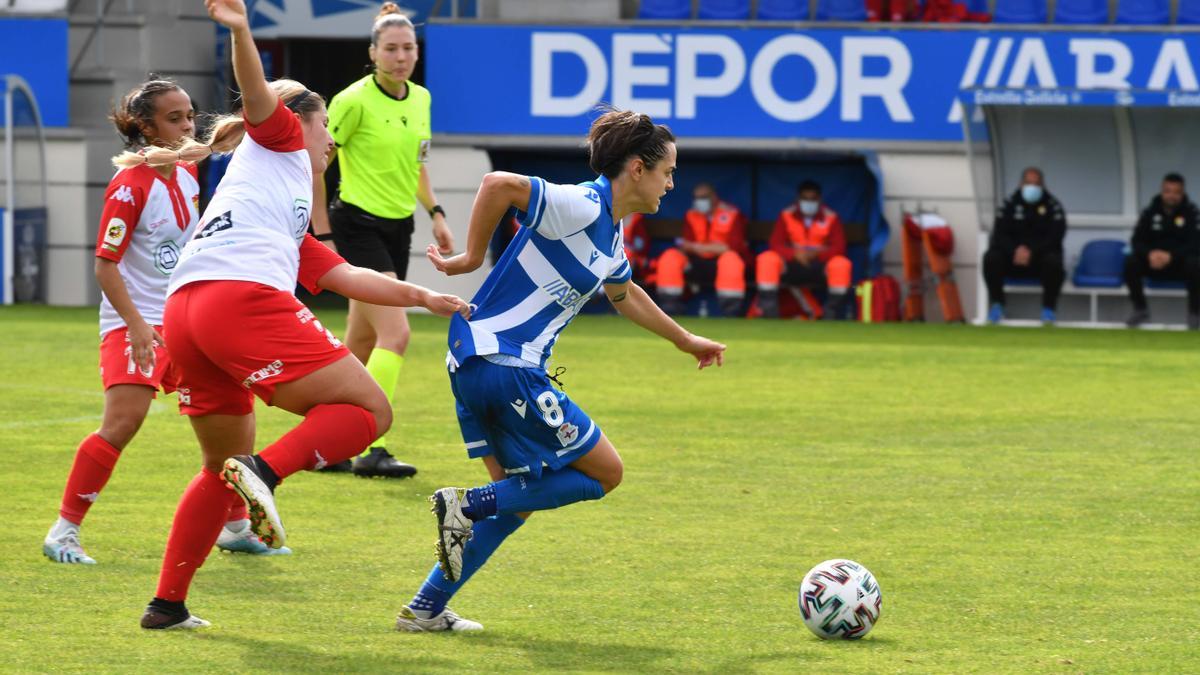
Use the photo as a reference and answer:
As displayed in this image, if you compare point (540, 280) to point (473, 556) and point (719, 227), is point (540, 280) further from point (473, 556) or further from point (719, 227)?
point (719, 227)

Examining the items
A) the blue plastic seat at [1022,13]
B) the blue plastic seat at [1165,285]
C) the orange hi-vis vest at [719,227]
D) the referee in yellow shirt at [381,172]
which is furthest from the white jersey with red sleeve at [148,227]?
the blue plastic seat at [1022,13]

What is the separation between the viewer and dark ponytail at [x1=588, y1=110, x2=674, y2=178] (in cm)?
555

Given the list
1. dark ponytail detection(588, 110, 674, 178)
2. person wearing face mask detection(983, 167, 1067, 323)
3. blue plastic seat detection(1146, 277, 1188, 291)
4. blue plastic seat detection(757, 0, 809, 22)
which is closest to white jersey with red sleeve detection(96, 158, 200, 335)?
dark ponytail detection(588, 110, 674, 178)

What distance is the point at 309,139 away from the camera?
566 centimetres

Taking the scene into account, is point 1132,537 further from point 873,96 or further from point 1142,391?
point 873,96

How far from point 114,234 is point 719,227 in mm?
14589

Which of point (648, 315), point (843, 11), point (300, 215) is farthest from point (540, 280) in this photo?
point (843, 11)

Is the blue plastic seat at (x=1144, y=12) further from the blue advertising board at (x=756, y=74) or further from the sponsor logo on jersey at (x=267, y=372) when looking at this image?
the sponsor logo on jersey at (x=267, y=372)

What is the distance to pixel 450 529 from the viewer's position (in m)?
5.30

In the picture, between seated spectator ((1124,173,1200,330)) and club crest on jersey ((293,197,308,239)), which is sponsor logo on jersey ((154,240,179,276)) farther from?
seated spectator ((1124,173,1200,330))

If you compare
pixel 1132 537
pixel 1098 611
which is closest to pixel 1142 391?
pixel 1132 537

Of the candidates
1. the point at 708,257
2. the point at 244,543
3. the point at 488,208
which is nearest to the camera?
the point at 488,208

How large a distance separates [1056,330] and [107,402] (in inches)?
550

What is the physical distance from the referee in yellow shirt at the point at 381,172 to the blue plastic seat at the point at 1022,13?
12.9m
